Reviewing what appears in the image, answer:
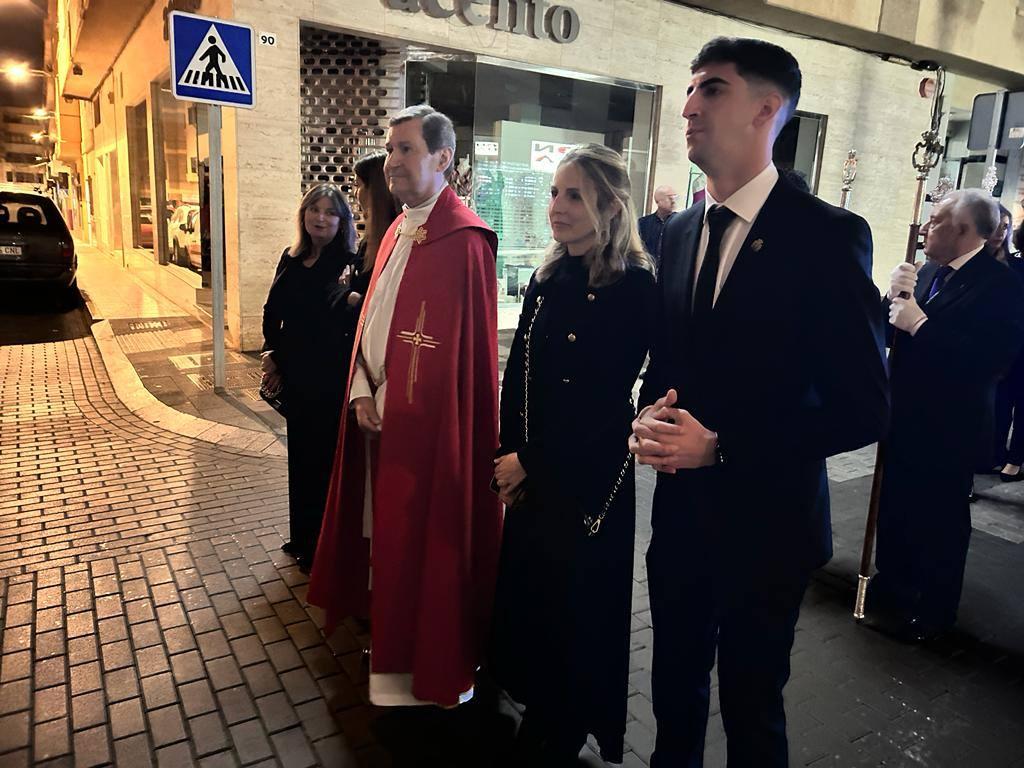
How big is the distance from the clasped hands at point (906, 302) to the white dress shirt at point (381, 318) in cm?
214

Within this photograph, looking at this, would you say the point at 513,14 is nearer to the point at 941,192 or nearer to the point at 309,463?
the point at 941,192

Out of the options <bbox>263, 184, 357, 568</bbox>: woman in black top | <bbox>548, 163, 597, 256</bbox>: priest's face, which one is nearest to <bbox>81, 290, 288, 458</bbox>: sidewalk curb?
<bbox>263, 184, 357, 568</bbox>: woman in black top

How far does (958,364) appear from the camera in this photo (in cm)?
343

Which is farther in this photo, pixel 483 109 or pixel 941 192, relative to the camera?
pixel 483 109

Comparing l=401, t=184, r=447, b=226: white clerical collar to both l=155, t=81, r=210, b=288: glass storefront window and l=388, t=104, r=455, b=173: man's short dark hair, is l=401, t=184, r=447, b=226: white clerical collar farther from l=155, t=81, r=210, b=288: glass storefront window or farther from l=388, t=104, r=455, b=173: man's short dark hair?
l=155, t=81, r=210, b=288: glass storefront window

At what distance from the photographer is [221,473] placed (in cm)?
530

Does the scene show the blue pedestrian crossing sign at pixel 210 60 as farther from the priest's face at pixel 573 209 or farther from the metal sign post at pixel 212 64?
the priest's face at pixel 573 209

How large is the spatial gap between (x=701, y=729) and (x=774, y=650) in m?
0.50

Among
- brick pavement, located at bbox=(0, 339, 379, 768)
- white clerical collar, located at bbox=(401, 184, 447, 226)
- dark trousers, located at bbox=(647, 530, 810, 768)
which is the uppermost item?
white clerical collar, located at bbox=(401, 184, 447, 226)

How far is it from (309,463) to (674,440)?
2.53 metres

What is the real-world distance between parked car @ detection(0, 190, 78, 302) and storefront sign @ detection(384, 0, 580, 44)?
760cm

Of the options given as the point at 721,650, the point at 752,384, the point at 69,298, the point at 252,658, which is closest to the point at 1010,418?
the point at 721,650

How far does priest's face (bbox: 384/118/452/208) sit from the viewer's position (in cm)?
273

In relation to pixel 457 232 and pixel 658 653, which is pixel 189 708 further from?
pixel 457 232
